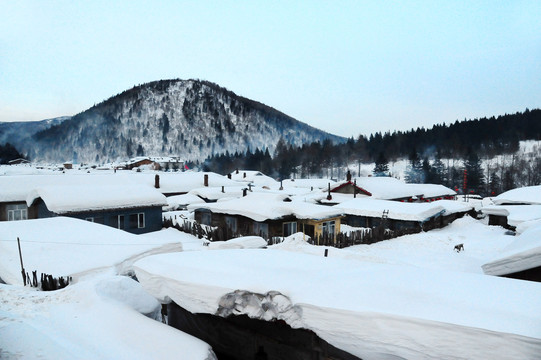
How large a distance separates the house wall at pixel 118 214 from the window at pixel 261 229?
8.65 m

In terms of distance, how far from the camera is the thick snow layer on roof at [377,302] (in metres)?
3.65

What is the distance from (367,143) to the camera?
126 meters

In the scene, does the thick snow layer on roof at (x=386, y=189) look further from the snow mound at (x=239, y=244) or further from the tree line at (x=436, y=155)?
the tree line at (x=436, y=155)

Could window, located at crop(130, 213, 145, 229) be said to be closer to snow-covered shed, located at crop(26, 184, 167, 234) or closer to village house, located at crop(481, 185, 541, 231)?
snow-covered shed, located at crop(26, 184, 167, 234)

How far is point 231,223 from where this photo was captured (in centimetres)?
2586

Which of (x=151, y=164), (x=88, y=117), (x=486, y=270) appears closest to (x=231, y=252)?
(x=486, y=270)

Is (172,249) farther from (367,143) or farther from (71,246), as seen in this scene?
(367,143)

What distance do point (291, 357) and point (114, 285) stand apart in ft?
15.4

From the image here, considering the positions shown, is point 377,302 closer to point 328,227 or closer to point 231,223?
point 328,227

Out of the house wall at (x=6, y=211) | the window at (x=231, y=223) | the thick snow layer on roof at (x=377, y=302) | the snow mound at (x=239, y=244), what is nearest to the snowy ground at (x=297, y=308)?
the thick snow layer on roof at (x=377, y=302)

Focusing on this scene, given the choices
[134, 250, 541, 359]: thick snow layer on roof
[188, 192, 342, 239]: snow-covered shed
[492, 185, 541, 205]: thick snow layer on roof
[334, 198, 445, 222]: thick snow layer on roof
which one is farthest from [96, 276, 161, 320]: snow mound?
[492, 185, 541, 205]: thick snow layer on roof

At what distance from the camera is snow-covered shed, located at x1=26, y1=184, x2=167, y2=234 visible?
75.2 ft

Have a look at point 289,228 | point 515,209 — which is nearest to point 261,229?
point 289,228

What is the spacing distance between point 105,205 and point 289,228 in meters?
13.5
